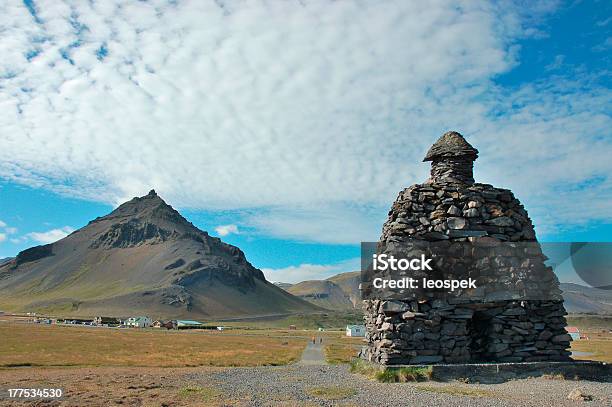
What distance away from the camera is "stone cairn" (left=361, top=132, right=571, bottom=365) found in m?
17.8

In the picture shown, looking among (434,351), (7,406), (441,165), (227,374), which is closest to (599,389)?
(434,351)

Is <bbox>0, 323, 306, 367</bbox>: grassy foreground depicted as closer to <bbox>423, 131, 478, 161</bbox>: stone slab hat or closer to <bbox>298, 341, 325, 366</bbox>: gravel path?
<bbox>298, 341, 325, 366</bbox>: gravel path

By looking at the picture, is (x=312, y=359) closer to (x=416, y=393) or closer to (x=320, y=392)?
(x=320, y=392)

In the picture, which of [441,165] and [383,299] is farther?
[441,165]

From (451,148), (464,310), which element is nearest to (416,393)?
(464,310)

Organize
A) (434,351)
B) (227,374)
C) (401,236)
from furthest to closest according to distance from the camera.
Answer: (227,374) < (401,236) < (434,351)

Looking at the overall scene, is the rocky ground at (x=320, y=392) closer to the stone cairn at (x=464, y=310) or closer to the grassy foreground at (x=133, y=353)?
the stone cairn at (x=464, y=310)

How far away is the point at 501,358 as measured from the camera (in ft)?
59.4

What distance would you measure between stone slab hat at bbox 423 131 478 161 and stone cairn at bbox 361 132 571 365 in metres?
2.01

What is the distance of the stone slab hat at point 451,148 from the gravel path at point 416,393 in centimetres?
1002

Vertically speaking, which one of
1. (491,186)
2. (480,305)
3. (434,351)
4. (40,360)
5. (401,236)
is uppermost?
(491,186)

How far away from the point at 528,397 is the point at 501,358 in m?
4.80

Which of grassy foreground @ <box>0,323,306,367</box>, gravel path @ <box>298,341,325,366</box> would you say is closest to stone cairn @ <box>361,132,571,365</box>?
gravel path @ <box>298,341,325,366</box>

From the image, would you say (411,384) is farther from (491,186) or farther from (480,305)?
(491,186)
